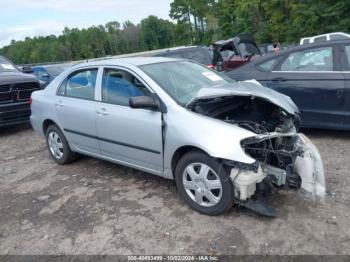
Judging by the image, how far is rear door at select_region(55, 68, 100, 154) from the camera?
493 centimetres

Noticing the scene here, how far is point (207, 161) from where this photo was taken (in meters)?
3.63

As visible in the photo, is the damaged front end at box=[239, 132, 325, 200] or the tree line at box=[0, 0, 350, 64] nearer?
the damaged front end at box=[239, 132, 325, 200]

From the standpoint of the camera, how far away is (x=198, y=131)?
3.66m

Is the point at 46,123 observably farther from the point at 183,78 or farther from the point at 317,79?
the point at 317,79

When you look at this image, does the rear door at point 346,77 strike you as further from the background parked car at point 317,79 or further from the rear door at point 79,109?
the rear door at point 79,109

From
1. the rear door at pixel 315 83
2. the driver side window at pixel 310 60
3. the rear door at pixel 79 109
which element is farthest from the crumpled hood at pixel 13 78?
the driver side window at pixel 310 60

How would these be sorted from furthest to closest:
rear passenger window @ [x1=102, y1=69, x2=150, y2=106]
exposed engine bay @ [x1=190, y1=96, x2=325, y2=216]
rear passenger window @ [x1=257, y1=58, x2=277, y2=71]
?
rear passenger window @ [x1=257, y1=58, x2=277, y2=71] < rear passenger window @ [x1=102, y1=69, x2=150, y2=106] < exposed engine bay @ [x1=190, y1=96, x2=325, y2=216]

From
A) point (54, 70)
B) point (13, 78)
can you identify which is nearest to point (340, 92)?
point (13, 78)

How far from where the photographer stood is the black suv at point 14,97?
8.32 metres

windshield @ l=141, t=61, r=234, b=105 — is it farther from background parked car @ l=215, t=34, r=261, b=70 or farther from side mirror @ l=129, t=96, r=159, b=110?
background parked car @ l=215, t=34, r=261, b=70

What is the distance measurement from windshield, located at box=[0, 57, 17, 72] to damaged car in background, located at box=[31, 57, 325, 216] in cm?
531

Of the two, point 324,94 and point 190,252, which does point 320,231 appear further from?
point 324,94

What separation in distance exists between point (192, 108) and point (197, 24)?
224 ft

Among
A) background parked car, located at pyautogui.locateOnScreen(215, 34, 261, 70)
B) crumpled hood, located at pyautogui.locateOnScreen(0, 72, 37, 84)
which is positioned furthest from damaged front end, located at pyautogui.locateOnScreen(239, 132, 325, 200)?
crumpled hood, located at pyautogui.locateOnScreen(0, 72, 37, 84)
